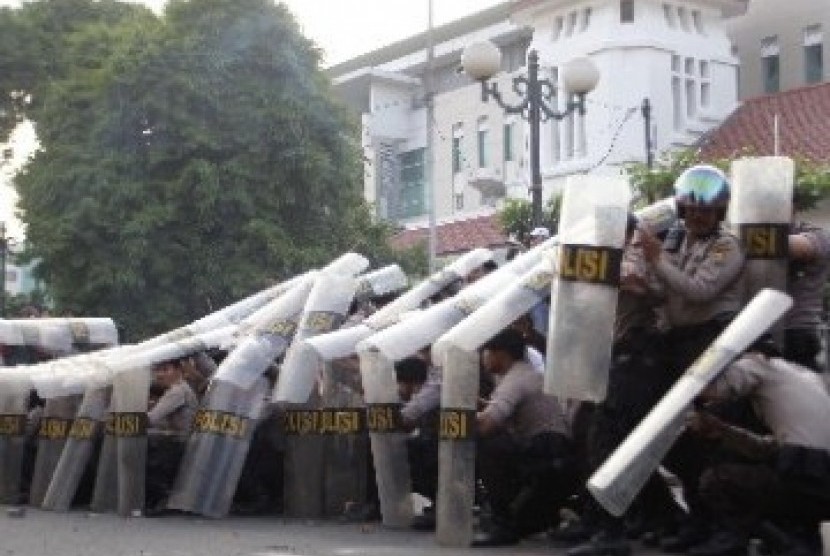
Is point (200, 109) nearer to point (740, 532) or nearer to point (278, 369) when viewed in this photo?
point (278, 369)

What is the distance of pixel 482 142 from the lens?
43.7m

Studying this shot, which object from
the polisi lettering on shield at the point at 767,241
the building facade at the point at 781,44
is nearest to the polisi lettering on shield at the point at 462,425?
the polisi lettering on shield at the point at 767,241

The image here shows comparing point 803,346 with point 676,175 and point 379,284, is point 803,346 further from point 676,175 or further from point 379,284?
point 676,175

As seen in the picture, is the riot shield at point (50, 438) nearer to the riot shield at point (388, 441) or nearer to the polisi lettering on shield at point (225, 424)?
the polisi lettering on shield at point (225, 424)

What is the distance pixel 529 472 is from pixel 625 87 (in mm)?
28538

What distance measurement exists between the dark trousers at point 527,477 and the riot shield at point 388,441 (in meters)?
0.84

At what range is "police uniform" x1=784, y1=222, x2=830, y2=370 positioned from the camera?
7.84 m

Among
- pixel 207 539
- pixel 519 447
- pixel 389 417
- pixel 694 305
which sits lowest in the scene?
pixel 207 539

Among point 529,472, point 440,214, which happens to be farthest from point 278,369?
point 440,214

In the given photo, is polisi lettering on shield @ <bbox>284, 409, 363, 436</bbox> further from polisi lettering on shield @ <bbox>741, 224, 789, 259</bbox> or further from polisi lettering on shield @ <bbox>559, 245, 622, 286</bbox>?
polisi lettering on shield @ <bbox>741, 224, 789, 259</bbox>

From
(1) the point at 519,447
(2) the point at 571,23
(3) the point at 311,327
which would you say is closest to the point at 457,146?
(2) the point at 571,23

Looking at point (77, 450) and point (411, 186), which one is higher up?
point (411, 186)

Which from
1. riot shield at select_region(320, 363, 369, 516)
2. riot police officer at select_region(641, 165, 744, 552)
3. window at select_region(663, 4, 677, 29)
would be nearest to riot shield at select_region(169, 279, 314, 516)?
riot shield at select_region(320, 363, 369, 516)

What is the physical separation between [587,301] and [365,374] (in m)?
2.25
